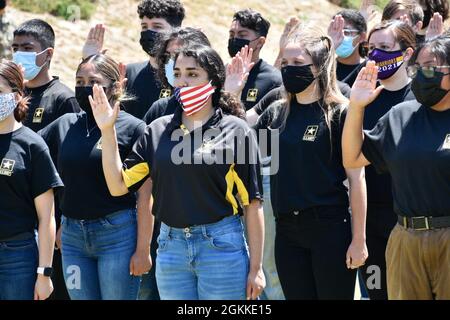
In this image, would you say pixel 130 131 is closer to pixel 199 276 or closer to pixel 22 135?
pixel 22 135

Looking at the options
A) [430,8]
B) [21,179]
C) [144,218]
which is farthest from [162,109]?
[430,8]

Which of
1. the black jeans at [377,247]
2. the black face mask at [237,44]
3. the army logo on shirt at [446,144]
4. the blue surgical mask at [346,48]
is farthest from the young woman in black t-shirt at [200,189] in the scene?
the blue surgical mask at [346,48]

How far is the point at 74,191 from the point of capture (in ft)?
23.1

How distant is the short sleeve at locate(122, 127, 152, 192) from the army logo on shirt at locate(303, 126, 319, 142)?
1.08m

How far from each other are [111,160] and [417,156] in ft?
6.29

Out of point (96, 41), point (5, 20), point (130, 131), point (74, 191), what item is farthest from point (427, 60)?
point (5, 20)

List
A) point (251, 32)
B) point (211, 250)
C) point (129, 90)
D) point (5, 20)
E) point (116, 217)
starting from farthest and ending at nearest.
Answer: point (5, 20), point (251, 32), point (129, 90), point (116, 217), point (211, 250)

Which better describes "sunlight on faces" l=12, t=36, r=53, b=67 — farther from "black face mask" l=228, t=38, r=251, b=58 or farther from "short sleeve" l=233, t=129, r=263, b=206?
"short sleeve" l=233, t=129, r=263, b=206

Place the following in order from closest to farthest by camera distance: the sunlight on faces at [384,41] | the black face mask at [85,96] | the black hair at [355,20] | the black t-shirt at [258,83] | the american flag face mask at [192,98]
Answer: the american flag face mask at [192,98], the black face mask at [85,96], the sunlight on faces at [384,41], the black t-shirt at [258,83], the black hair at [355,20]

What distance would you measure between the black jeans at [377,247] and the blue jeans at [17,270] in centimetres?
236

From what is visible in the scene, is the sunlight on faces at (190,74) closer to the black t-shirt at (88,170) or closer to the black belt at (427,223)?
the black t-shirt at (88,170)

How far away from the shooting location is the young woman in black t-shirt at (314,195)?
21.9 ft

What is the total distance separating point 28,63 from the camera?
8242 mm

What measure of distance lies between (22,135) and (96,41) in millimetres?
2507
